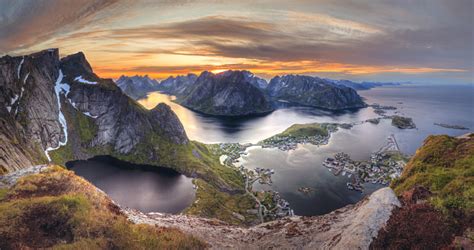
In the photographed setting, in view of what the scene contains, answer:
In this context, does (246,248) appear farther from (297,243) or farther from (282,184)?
(282,184)

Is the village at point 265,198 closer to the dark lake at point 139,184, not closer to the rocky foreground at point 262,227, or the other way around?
the dark lake at point 139,184

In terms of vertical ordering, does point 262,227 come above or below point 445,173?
below

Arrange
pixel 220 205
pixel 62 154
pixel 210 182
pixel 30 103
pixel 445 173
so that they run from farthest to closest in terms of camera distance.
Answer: pixel 62 154 < pixel 30 103 < pixel 210 182 < pixel 220 205 < pixel 445 173

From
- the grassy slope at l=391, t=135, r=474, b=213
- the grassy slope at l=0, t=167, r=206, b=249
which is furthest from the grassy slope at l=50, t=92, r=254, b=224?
the grassy slope at l=391, t=135, r=474, b=213

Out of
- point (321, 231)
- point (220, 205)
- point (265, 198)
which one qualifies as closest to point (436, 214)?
point (321, 231)

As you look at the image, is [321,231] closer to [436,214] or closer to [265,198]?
[436,214]

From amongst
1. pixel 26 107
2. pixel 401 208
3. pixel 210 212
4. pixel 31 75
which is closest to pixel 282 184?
pixel 210 212

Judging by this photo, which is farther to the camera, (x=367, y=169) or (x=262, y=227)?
(x=367, y=169)

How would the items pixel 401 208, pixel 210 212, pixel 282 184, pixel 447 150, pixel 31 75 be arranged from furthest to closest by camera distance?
pixel 31 75, pixel 282 184, pixel 210 212, pixel 447 150, pixel 401 208
